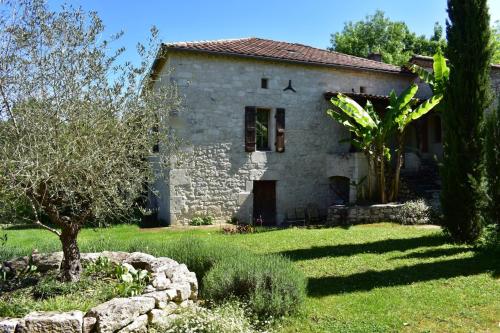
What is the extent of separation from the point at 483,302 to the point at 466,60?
5326 millimetres

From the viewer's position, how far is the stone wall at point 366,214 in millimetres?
13031

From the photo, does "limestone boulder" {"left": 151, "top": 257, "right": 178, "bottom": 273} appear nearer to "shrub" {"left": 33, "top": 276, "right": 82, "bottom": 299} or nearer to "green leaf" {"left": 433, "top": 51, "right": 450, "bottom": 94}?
"shrub" {"left": 33, "top": 276, "right": 82, "bottom": 299}

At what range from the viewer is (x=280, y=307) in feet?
17.3

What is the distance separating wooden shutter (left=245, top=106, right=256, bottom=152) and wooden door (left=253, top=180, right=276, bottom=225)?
1.42 metres

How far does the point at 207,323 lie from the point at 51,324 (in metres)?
1.53

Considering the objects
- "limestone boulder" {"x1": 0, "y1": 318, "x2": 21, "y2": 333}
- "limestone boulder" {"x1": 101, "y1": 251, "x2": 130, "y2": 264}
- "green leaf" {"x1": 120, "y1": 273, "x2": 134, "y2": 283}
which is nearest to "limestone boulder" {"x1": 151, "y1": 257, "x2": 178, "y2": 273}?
"green leaf" {"x1": 120, "y1": 273, "x2": 134, "y2": 283}

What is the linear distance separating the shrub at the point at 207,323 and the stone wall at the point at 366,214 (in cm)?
902

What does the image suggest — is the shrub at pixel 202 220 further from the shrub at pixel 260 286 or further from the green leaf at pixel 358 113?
the shrub at pixel 260 286

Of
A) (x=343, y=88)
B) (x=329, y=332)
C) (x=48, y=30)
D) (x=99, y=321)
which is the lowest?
(x=329, y=332)

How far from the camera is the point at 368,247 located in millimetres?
9266

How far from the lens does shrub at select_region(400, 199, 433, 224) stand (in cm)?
1253

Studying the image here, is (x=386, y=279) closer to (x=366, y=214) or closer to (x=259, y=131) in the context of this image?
(x=366, y=214)

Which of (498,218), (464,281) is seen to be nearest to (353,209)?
(498,218)

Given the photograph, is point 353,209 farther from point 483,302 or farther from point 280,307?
point 280,307
